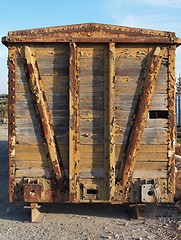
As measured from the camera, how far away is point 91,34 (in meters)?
5.43

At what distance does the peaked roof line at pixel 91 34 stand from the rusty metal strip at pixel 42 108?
0.86 feet

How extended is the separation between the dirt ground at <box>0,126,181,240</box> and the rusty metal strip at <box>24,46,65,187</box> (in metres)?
0.73

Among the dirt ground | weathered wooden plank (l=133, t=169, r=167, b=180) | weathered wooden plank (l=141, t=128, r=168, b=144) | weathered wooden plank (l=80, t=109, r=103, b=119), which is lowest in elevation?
the dirt ground

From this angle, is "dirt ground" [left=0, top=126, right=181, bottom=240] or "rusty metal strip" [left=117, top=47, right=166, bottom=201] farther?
"rusty metal strip" [left=117, top=47, right=166, bottom=201]

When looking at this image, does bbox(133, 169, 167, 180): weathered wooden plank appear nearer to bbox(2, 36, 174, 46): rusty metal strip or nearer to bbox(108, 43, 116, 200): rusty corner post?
bbox(108, 43, 116, 200): rusty corner post

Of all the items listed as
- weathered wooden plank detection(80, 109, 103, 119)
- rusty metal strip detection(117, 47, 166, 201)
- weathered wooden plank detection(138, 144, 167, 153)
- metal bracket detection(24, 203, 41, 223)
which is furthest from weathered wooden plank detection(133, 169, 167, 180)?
metal bracket detection(24, 203, 41, 223)

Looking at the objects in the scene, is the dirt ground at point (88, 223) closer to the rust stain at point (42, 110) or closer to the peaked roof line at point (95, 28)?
the rust stain at point (42, 110)

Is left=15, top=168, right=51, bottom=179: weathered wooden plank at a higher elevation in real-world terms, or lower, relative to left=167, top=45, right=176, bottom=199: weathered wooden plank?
lower

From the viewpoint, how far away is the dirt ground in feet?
16.0

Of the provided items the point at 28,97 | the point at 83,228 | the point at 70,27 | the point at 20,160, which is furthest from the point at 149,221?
the point at 70,27

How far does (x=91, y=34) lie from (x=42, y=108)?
141 cm

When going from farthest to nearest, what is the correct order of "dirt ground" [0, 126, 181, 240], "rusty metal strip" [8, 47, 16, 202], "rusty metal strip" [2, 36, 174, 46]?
"rusty metal strip" [8, 47, 16, 202]
"rusty metal strip" [2, 36, 174, 46]
"dirt ground" [0, 126, 181, 240]

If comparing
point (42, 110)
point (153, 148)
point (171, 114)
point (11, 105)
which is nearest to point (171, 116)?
point (171, 114)

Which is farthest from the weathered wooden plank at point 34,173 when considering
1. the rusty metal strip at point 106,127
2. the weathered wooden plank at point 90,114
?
the weathered wooden plank at point 90,114
